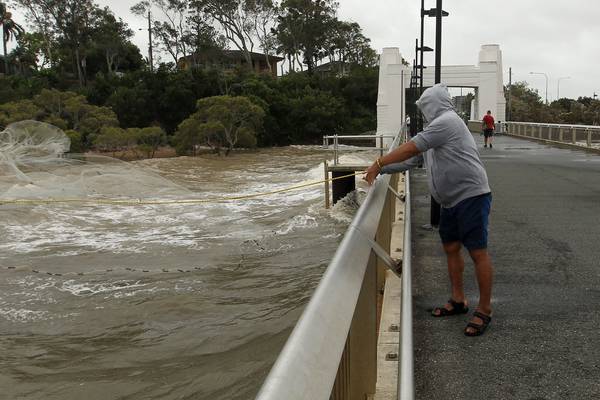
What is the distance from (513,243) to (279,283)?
552 cm

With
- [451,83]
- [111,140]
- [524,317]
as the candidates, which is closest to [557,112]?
[451,83]

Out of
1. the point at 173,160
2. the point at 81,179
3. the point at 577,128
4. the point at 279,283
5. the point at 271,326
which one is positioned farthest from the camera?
the point at 173,160

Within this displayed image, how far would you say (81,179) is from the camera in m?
18.5

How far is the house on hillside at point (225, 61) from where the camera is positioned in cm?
8112

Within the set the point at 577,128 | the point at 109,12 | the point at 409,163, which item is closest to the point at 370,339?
the point at 409,163

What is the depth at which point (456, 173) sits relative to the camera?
419 centimetres

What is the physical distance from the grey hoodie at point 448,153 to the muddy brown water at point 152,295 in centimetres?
412

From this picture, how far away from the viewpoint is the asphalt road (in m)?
3.61

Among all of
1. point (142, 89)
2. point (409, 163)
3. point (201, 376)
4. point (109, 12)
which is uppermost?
point (109, 12)

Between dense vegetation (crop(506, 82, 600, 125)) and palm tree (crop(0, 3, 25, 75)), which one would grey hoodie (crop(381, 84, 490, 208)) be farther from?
palm tree (crop(0, 3, 25, 75))

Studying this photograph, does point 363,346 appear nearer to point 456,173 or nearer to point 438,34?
point 456,173

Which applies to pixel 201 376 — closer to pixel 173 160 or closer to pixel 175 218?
pixel 175 218

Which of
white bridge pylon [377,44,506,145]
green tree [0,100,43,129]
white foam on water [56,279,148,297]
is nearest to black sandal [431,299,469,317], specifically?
white foam on water [56,279,148,297]

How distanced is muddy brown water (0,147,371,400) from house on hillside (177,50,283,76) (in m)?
62.3
